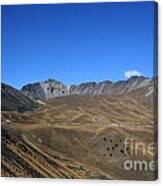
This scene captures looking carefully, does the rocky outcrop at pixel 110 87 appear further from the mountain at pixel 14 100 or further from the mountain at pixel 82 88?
the mountain at pixel 14 100

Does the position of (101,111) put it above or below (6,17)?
below

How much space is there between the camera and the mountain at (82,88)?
267 centimetres

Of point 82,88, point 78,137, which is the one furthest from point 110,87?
point 78,137

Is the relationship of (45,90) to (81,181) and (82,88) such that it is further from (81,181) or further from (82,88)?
(81,181)

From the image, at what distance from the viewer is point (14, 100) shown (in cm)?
277

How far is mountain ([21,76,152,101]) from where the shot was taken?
105 inches

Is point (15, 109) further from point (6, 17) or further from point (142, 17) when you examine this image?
point (142, 17)

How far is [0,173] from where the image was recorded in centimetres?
278

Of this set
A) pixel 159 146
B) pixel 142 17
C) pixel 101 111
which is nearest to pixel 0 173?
pixel 101 111

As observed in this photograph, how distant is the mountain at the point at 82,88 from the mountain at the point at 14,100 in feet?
0.08

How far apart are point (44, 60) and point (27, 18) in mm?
194

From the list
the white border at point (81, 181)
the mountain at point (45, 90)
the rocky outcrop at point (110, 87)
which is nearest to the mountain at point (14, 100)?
the mountain at point (45, 90)

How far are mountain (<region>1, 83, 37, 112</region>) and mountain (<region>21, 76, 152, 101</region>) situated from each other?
3 cm

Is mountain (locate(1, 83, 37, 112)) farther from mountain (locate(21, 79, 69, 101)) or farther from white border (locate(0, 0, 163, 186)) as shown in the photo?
white border (locate(0, 0, 163, 186))
